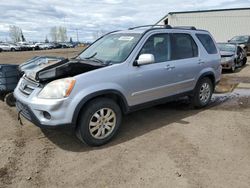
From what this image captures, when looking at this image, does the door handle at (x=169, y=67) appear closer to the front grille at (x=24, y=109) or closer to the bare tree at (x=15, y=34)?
the front grille at (x=24, y=109)

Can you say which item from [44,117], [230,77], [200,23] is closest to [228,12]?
[200,23]

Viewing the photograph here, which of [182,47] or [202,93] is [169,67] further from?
[202,93]

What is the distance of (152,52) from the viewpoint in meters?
4.89

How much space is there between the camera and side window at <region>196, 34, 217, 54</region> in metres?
6.08

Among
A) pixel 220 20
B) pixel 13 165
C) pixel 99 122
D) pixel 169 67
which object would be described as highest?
pixel 220 20

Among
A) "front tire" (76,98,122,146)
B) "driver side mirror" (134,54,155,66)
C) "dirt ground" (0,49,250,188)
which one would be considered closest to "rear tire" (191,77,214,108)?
"dirt ground" (0,49,250,188)

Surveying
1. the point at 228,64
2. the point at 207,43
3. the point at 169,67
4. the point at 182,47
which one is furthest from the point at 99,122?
the point at 228,64

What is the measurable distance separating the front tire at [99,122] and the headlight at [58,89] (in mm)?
417

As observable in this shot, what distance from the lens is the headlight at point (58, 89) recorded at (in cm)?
376

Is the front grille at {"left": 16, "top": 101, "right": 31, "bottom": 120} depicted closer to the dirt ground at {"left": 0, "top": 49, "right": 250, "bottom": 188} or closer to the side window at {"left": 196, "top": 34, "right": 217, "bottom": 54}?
the dirt ground at {"left": 0, "top": 49, "right": 250, "bottom": 188}

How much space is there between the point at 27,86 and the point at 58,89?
0.83m

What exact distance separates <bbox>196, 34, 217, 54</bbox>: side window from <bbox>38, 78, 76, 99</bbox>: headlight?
3501 mm

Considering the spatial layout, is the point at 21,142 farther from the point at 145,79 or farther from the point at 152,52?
the point at 152,52

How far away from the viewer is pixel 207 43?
20.5ft
